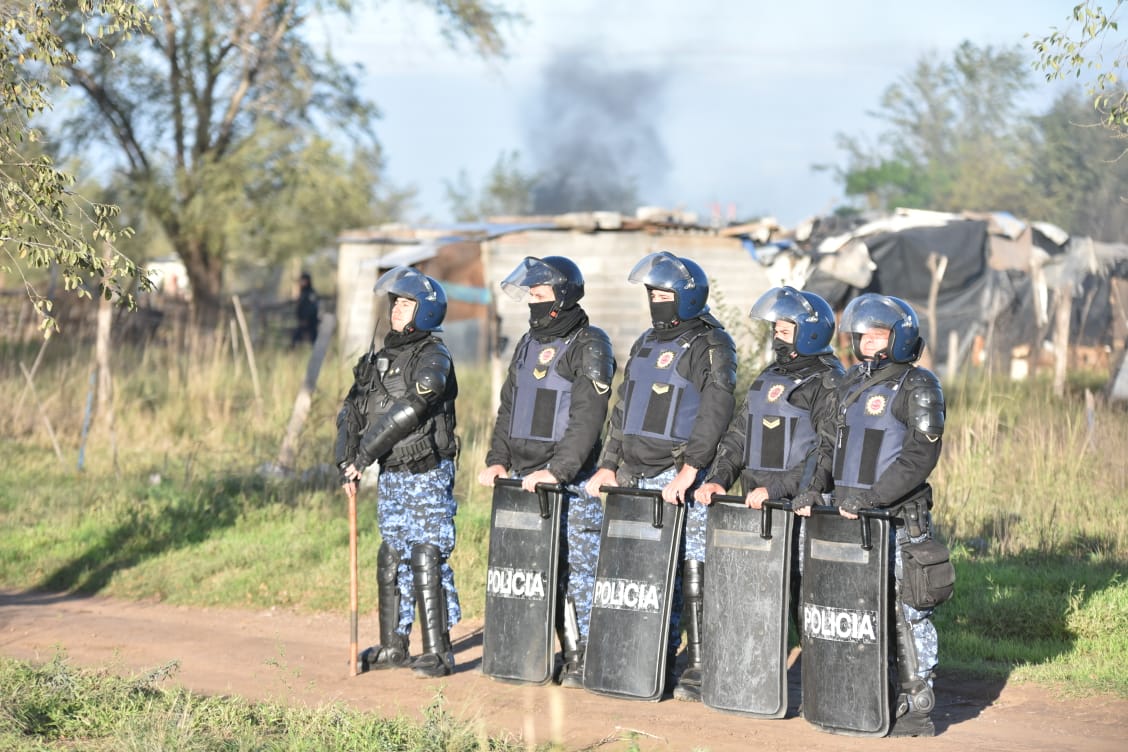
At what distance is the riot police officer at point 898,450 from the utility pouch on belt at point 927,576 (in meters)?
0.03

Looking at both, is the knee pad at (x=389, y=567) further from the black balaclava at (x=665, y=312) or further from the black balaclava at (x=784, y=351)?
the black balaclava at (x=784, y=351)

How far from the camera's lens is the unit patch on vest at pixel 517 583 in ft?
22.9

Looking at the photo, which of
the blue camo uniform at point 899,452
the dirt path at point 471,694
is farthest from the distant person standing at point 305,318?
the blue camo uniform at point 899,452

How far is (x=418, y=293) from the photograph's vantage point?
735cm

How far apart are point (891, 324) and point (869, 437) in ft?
1.65

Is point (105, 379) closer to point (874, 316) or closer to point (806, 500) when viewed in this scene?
point (806, 500)

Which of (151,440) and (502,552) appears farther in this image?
(151,440)

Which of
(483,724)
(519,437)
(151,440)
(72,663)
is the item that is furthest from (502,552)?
(151,440)

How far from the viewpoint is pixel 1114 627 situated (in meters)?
7.64

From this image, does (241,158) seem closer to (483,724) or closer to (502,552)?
(502,552)

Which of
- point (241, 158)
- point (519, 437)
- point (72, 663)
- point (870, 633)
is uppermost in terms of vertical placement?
point (241, 158)

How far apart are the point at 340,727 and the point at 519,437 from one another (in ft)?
6.31

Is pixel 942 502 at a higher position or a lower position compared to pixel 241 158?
lower

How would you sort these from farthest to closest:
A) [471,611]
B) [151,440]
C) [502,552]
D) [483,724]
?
[151,440]
[471,611]
[502,552]
[483,724]
